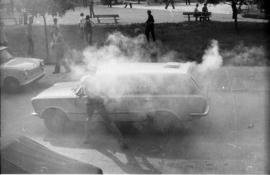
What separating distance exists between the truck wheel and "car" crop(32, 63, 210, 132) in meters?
0.03

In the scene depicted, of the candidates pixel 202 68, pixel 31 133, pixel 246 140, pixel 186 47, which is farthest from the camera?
pixel 186 47

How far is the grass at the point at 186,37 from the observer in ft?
59.0

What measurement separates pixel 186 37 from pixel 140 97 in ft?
41.0

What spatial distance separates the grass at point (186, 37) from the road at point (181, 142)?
19.6ft

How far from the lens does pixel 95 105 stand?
27.7ft

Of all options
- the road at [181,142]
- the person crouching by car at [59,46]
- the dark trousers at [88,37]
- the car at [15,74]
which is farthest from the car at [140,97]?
the dark trousers at [88,37]

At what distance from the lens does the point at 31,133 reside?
9.34m

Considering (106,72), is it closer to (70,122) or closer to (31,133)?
(70,122)

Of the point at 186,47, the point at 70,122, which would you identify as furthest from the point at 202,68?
the point at 186,47

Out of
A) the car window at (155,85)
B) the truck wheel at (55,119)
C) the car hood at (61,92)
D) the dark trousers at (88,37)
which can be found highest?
the dark trousers at (88,37)

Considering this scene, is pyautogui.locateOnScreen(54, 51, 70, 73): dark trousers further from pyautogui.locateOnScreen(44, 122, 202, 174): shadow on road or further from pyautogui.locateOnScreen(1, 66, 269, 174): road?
pyautogui.locateOnScreen(44, 122, 202, 174): shadow on road

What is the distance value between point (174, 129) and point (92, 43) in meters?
11.2

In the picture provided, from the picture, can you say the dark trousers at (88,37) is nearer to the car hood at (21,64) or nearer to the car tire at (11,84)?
the car hood at (21,64)

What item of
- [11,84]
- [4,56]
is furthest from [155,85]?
[4,56]
